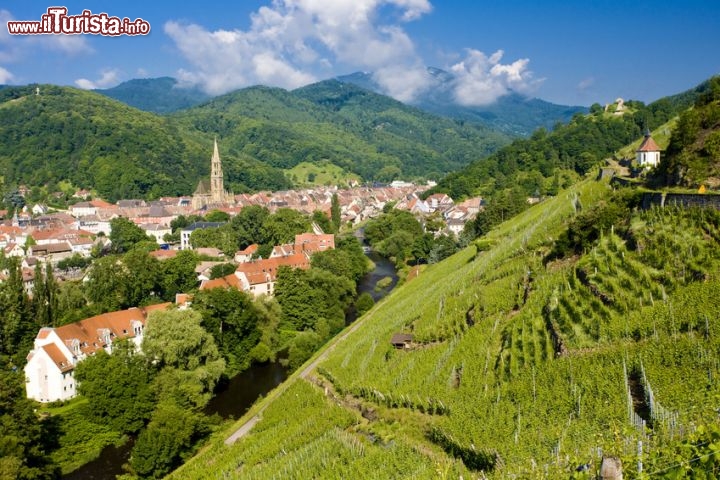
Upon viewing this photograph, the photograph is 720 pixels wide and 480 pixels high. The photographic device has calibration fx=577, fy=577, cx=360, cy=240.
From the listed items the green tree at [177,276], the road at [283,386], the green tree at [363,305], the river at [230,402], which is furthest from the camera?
the green tree at [177,276]

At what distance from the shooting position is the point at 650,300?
699 inches

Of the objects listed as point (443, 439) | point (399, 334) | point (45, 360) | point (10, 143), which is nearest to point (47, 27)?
point (45, 360)

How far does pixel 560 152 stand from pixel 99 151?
11503cm

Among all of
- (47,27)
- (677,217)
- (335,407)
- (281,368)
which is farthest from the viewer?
(47,27)

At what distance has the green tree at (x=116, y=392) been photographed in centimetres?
2955

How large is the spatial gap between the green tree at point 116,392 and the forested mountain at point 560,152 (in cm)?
6547

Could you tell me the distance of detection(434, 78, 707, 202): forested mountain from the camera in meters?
88.7

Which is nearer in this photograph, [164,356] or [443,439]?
[443,439]

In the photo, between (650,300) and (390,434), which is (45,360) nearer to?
(390,434)

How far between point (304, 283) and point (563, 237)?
83.4 ft

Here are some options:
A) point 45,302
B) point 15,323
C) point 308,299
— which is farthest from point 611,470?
point 45,302

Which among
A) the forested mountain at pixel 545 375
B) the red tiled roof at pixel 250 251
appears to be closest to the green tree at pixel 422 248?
the red tiled roof at pixel 250 251

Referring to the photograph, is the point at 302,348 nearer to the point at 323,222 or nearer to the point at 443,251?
the point at 443,251

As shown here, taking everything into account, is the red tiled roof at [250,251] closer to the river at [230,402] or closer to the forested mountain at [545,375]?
the river at [230,402]
